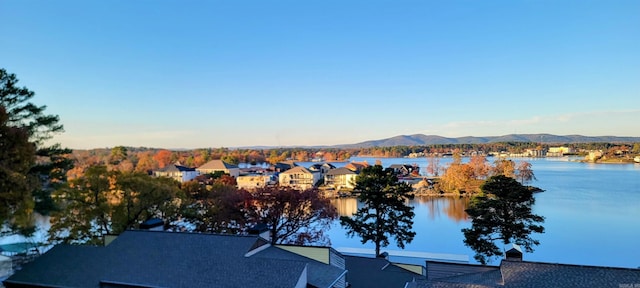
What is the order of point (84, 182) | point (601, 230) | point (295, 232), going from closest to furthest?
point (84, 182)
point (295, 232)
point (601, 230)

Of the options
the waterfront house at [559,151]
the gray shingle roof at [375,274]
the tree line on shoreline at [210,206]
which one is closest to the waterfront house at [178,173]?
the tree line on shoreline at [210,206]

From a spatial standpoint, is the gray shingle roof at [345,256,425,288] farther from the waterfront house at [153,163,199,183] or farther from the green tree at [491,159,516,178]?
the waterfront house at [153,163,199,183]

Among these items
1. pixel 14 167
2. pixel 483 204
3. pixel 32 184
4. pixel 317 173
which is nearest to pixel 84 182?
pixel 32 184

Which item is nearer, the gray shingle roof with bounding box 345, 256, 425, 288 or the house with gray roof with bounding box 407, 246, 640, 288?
the house with gray roof with bounding box 407, 246, 640, 288

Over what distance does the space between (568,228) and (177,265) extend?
19.6 metres

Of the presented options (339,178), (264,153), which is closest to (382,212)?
(339,178)

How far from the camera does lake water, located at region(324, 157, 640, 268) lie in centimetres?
1388

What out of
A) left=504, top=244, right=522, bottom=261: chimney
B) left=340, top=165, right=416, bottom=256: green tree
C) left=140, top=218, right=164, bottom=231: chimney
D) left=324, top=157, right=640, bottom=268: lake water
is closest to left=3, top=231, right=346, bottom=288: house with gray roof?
left=140, top=218, right=164, bottom=231: chimney

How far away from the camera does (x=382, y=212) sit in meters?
11.9

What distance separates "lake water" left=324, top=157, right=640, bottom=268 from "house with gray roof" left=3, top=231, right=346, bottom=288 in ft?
30.3

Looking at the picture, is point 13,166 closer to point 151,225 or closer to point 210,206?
point 151,225

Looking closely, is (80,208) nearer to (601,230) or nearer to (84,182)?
Answer: (84,182)

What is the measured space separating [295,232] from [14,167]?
333 inches

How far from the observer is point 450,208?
25.8 m
